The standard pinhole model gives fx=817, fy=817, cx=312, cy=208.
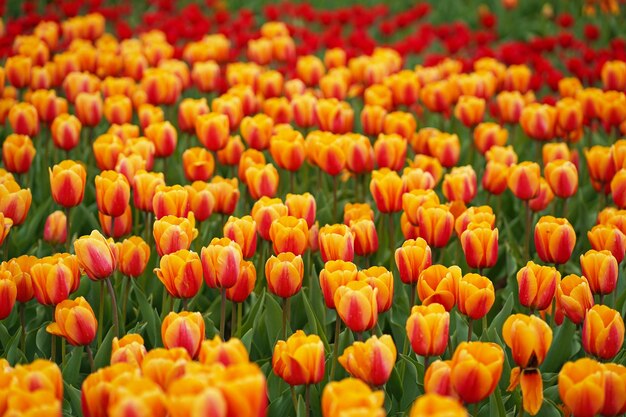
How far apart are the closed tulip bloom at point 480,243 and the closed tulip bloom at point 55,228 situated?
1.59 m

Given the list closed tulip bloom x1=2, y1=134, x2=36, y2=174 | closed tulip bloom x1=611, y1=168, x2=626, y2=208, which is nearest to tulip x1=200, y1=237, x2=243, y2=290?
closed tulip bloom x1=2, y1=134, x2=36, y2=174

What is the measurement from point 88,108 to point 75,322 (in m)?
2.18

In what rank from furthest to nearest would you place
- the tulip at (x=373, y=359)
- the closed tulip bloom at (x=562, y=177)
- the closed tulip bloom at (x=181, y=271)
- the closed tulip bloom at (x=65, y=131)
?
the closed tulip bloom at (x=65, y=131), the closed tulip bloom at (x=562, y=177), the closed tulip bloom at (x=181, y=271), the tulip at (x=373, y=359)

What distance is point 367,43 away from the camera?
6398mm

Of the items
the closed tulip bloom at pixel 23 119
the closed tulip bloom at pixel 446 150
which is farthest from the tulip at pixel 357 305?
the closed tulip bloom at pixel 23 119

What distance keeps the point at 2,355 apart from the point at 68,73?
2737mm

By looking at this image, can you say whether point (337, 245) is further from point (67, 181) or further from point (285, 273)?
point (67, 181)

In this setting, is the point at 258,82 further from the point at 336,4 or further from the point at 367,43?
the point at 336,4

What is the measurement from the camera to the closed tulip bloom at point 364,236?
2922 mm

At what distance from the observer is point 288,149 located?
11.8 ft

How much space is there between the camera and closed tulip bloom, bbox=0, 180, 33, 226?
9.72 feet

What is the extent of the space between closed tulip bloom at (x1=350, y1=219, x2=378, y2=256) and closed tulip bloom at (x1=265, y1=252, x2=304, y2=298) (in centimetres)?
47

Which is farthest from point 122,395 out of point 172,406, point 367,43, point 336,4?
point 336,4

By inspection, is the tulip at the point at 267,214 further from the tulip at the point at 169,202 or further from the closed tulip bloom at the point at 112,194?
the closed tulip bloom at the point at 112,194
